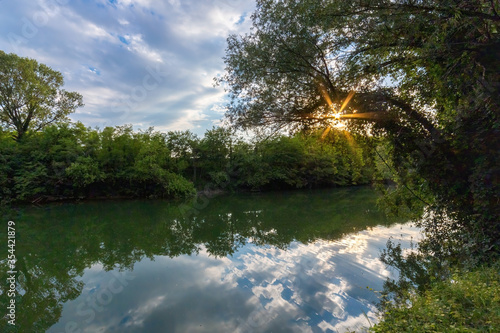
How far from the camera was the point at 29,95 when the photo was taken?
64.8 feet

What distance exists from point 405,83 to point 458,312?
5.96 meters

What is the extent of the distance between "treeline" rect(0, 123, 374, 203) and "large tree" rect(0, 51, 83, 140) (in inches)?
53.5

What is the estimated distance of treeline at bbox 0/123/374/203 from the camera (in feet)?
57.5

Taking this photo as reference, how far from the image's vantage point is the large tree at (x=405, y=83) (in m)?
4.36

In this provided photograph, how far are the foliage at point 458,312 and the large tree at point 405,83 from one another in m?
2.04

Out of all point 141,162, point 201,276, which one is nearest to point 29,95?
point 141,162

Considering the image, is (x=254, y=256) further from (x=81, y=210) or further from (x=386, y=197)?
(x=81, y=210)

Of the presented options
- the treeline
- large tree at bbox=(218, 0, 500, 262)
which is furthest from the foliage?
the treeline

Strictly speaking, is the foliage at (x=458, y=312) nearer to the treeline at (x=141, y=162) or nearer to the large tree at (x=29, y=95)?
the treeline at (x=141, y=162)

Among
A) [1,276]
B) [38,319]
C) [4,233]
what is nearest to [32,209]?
[4,233]

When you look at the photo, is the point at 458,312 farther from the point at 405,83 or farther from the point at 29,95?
the point at 29,95

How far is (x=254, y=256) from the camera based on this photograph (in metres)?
7.38

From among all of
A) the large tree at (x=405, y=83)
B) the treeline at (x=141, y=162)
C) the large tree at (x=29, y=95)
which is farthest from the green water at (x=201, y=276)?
the large tree at (x=29, y=95)

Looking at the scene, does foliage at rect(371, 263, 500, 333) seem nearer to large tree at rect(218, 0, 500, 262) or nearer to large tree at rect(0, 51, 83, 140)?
large tree at rect(218, 0, 500, 262)
